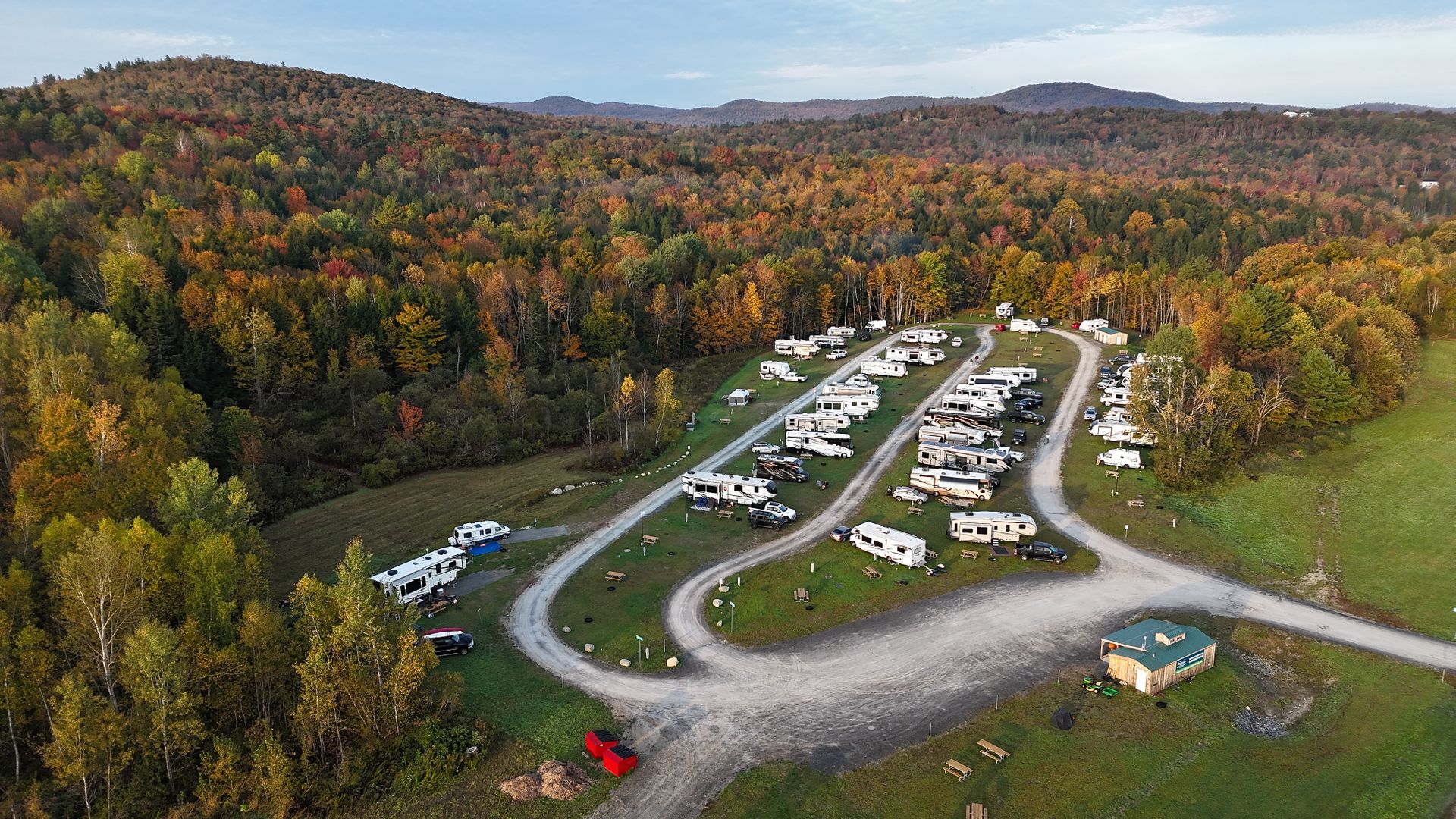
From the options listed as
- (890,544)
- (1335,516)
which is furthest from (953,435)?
(1335,516)

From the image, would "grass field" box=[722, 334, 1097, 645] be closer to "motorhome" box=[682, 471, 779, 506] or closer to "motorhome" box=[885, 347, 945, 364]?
"motorhome" box=[682, 471, 779, 506]

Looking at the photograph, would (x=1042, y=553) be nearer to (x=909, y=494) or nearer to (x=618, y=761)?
(x=909, y=494)

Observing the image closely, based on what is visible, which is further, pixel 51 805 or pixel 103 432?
pixel 103 432

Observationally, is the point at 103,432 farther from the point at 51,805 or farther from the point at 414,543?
the point at 51,805

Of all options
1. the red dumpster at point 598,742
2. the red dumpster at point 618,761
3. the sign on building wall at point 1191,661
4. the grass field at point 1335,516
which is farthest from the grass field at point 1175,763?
the grass field at point 1335,516

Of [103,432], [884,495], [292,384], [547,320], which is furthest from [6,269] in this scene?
[884,495]

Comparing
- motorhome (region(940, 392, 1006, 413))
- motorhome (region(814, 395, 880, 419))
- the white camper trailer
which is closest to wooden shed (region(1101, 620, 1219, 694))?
the white camper trailer

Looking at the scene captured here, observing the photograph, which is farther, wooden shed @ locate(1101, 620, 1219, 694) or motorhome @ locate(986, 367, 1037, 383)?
motorhome @ locate(986, 367, 1037, 383)
